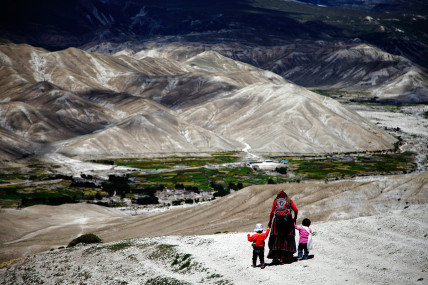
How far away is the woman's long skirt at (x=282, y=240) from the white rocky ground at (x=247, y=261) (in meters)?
0.51

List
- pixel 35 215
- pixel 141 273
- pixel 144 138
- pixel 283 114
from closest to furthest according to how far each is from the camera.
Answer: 1. pixel 141 273
2. pixel 35 215
3. pixel 144 138
4. pixel 283 114

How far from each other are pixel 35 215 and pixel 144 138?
77.7 m

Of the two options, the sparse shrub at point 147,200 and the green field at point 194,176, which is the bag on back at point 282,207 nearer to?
the sparse shrub at point 147,200

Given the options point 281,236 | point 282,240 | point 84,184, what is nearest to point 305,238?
point 282,240

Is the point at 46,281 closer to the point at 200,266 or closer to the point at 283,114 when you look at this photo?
the point at 200,266

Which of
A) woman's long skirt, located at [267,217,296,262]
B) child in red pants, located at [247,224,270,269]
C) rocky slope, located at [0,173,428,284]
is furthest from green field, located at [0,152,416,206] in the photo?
woman's long skirt, located at [267,217,296,262]

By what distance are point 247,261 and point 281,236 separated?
9.18 ft

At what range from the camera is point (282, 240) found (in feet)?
65.9

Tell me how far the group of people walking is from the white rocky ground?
1.66 feet

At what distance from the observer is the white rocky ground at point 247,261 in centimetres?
1925

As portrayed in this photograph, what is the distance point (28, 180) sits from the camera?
97.5 meters

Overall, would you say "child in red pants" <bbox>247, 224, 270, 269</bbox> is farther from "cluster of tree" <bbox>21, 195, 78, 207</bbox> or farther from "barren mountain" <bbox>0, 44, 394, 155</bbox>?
"barren mountain" <bbox>0, 44, 394, 155</bbox>

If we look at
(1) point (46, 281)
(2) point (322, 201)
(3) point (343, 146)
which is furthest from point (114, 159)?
(1) point (46, 281)

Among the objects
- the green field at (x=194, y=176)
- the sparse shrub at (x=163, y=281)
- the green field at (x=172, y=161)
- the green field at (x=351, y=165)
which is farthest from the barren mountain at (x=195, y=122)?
the sparse shrub at (x=163, y=281)
